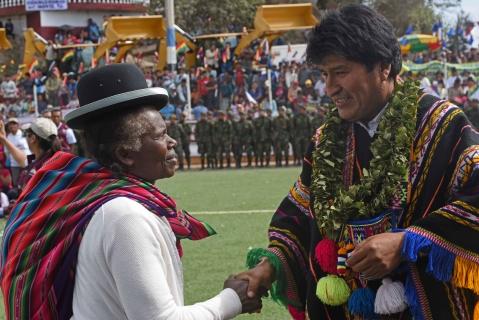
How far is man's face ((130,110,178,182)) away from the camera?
9.76 feet

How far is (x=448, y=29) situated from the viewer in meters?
32.5

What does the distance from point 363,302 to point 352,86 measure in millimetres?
885

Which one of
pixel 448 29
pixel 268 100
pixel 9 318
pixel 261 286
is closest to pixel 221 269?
pixel 261 286

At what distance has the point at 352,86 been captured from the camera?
11.6 ft

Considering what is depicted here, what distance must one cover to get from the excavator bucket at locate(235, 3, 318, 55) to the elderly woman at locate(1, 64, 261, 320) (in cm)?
2530

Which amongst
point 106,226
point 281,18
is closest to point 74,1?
point 281,18

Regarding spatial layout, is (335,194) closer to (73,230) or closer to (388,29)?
(388,29)

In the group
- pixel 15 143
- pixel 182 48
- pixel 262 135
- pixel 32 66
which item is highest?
pixel 15 143

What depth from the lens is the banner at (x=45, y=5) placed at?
42906mm

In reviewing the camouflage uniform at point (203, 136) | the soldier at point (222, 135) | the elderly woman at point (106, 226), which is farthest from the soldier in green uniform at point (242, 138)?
the elderly woman at point (106, 226)

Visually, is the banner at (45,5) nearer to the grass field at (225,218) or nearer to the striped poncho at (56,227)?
the grass field at (225,218)

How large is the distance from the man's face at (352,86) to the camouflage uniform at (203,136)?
75.0ft

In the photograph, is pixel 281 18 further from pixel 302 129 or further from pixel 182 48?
pixel 302 129

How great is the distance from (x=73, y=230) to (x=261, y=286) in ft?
3.59
